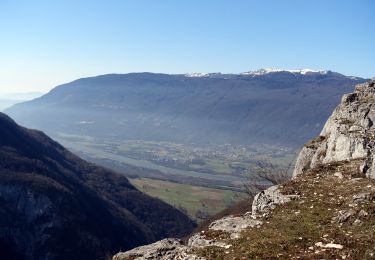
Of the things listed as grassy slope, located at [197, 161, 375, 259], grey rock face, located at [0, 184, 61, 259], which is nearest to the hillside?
grassy slope, located at [197, 161, 375, 259]

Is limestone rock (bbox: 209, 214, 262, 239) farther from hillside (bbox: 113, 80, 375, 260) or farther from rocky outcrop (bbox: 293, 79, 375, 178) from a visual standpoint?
rocky outcrop (bbox: 293, 79, 375, 178)

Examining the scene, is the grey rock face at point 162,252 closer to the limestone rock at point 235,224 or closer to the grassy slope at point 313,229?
the grassy slope at point 313,229

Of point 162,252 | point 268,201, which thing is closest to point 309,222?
point 268,201

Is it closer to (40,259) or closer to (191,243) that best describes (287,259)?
(191,243)

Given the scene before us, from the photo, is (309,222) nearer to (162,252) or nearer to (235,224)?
(235,224)

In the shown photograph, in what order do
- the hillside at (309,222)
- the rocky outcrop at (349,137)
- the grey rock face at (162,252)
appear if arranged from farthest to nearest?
the rocky outcrop at (349,137), the grey rock face at (162,252), the hillside at (309,222)

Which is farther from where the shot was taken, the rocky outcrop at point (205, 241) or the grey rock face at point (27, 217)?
the grey rock face at point (27, 217)

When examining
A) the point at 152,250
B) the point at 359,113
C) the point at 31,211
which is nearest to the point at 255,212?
the point at 152,250

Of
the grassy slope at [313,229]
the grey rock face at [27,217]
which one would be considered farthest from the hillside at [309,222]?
the grey rock face at [27,217]
